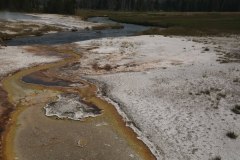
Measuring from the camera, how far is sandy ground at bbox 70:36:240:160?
659 inches

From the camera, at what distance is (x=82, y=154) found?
15781mm

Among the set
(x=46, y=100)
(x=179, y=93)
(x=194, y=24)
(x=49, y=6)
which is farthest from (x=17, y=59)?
(x=49, y=6)

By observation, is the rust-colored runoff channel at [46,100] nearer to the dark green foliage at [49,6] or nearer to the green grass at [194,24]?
the green grass at [194,24]

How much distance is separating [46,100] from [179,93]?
905cm

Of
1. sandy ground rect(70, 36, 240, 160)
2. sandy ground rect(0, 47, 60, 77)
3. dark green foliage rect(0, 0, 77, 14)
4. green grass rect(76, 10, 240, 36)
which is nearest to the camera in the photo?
sandy ground rect(70, 36, 240, 160)

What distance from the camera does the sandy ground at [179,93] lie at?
16734 millimetres

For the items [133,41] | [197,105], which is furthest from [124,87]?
[133,41]

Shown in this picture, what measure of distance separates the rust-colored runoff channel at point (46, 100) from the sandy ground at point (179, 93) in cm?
81

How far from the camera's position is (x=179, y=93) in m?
23.5

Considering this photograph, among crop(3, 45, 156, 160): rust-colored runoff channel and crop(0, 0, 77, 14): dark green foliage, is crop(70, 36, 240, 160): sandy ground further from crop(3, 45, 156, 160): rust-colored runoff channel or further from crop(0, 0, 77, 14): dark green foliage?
crop(0, 0, 77, 14): dark green foliage

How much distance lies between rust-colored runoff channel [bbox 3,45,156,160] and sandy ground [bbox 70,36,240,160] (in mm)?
812

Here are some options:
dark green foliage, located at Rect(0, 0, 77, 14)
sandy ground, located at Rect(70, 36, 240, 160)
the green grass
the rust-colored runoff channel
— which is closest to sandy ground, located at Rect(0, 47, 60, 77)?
the rust-colored runoff channel

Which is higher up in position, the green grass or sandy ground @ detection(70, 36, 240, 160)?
sandy ground @ detection(70, 36, 240, 160)

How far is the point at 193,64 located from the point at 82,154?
19083 millimetres
